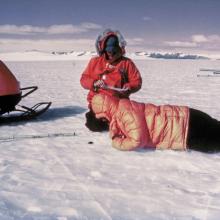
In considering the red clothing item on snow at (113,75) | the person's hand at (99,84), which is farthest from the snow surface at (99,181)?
the red clothing item on snow at (113,75)

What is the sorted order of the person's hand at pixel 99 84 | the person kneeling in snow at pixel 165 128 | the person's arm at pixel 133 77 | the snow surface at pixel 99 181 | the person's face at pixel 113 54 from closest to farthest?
the snow surface at pixel 99 181 → the person kneeling in snow at pixel 165 128 → the person's hand at pixel 99 84 → the person's face at pixel 113 54 → the person's arm at pixel 133 77

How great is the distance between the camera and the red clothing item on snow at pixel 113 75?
5309mm

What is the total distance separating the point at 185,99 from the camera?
9406mm

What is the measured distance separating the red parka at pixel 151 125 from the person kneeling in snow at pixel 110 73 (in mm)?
1106

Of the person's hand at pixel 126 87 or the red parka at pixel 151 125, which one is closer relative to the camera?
the red parka at pixel 151 125

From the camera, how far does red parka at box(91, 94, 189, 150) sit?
3.84 m

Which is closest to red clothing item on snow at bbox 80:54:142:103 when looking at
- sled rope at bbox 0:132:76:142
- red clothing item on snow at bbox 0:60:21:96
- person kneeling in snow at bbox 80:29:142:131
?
person kneeling in snow at bbox 80:29:142:131

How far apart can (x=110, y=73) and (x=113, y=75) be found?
49mm

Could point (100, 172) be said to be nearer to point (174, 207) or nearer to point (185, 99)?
point (174, 207)

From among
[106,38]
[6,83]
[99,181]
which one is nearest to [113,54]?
[106,38]

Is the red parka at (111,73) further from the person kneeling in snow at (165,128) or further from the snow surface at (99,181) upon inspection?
the person kneeling in snow at (165,128)

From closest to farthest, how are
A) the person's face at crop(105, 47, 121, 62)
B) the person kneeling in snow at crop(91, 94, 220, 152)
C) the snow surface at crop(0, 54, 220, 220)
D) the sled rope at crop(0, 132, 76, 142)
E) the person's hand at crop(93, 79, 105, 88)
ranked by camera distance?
the snow surface at crop(0, 54, 220, 220), the person kneeling in snow at crop(91, 94, 220, 152), the sled rope at crop(0, 132, 76, 142), the person's hand at crop(93, 79, 105, 88), the person's face at crop(105, 47, 121, 62)

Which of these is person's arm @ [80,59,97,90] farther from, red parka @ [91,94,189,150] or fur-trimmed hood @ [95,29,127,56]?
red parka @ [91,94,189,150]

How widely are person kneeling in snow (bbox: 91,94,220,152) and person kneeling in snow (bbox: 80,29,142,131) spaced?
1146 millimetres
